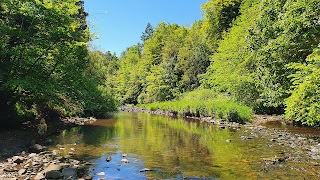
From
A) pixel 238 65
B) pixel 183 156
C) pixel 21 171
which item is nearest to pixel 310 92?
pixel 183 156

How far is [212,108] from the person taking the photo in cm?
3400

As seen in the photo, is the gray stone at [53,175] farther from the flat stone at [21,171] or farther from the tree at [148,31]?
the tree at [148,31]

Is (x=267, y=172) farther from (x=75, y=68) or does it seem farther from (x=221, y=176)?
(x=75, y=68)

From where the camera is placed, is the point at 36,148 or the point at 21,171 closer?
the point at 21,171

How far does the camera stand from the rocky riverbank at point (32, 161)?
10.6 metres

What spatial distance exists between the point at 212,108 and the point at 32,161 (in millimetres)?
24134

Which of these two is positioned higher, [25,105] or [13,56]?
[13,56]

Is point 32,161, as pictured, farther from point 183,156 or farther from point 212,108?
point 212,108

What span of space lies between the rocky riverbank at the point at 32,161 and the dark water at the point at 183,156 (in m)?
0.62

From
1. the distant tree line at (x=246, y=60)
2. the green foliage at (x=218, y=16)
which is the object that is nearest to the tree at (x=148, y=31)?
the distant tree line at (x=246, y=60)

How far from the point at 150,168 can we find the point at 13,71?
11.4 metres

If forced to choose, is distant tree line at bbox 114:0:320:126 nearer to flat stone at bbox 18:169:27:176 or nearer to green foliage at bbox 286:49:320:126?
green foliage at bbox 286:49:320:126

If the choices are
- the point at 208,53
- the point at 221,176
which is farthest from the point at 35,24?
the point at 208,53

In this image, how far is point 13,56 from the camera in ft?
62.7
